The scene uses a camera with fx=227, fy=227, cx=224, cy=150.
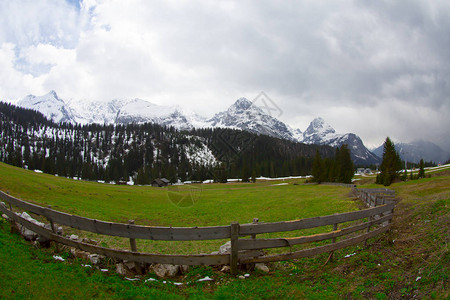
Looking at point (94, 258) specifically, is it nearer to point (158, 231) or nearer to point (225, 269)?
point (158, 231)

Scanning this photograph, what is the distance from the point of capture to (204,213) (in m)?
30.6

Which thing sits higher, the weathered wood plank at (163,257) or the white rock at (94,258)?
the weathered wood plank at (163,257)

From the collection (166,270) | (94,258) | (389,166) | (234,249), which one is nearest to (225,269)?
(234,249)

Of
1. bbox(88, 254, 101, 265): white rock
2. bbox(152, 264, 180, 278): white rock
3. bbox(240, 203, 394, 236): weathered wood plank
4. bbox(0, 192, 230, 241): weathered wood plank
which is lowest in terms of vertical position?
bbox(152, 264, 180, 278): white rock

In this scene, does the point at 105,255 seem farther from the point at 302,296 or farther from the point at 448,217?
the point at 448,217

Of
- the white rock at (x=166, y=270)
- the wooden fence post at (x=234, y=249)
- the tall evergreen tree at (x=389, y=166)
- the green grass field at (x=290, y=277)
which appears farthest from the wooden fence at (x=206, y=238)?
the tall evergreen tree at (x=389, y=166)

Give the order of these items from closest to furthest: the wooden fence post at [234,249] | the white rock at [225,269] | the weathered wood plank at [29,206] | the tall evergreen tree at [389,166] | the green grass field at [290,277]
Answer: the green grass field at [290,277] → the wooden fence post at [234,249] → the white rock at [225,269] → the weathered wood plank at [29,206] → the tall evergreen tree at [389,166]

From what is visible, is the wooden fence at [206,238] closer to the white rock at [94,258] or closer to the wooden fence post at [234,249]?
the wooden fence post at [234,249]

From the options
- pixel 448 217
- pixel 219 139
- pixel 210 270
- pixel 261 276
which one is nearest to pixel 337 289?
pixel 261 276

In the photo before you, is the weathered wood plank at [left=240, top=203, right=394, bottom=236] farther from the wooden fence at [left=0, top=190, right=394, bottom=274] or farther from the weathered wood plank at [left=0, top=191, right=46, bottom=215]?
the weathered wood plank at [left=0, top=191, right=46, bottom=215]

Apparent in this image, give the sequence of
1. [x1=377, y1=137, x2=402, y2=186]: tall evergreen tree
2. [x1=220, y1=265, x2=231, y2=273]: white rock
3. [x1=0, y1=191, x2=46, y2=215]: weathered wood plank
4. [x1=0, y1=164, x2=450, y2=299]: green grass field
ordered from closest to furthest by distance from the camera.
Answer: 1. [x1=0, y1=164, x2=450, y2=299]: green grass field
2. [x1=220, y1=265, x2=231, y2=273]: white rock
3. [x1=0, y1=191, x2=46, y2=215]: weathered wood plank
4. [x1=377, y1=137, x2=402, y2=186]: tall evergreen tree

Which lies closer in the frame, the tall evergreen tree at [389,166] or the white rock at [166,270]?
the white rock at [166,270]

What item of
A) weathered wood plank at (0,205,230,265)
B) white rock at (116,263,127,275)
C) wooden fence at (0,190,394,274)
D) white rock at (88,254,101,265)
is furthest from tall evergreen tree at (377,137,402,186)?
white rock at (88,254,101,265)

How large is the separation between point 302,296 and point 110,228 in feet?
22.4
